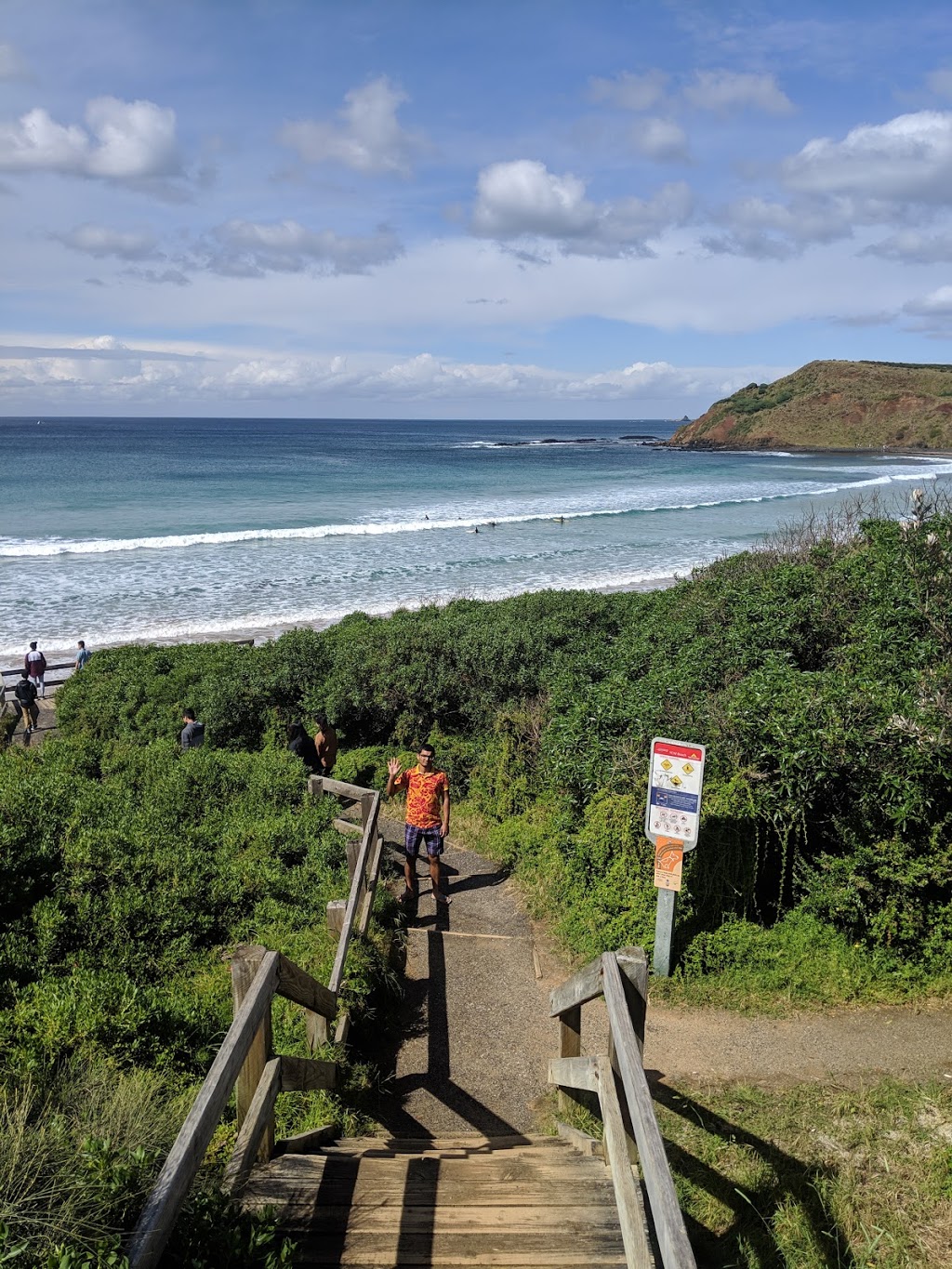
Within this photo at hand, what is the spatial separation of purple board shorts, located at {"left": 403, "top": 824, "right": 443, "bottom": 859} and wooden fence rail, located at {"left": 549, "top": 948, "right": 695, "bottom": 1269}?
4.18 meters

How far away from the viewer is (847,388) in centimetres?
12375

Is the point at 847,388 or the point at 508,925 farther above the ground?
the point at 847,388

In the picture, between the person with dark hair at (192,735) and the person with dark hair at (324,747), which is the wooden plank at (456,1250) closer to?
the person with dark hair at (324,747)

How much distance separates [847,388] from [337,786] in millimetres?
129857

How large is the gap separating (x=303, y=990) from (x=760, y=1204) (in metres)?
2.66

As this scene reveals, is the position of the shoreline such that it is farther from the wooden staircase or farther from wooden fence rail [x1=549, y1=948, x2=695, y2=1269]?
the wooden staircase

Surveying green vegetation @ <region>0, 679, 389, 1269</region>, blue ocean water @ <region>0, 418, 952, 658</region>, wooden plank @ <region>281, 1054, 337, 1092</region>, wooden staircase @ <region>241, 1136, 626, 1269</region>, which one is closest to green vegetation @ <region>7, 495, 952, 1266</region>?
green vegetation @ <region>0, 679, 389, 1269</region>

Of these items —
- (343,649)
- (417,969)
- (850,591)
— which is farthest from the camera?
(343,649)

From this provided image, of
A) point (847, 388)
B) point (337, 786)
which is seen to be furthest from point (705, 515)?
point (847, 388)

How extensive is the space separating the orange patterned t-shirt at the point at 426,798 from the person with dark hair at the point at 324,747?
281 centimetres

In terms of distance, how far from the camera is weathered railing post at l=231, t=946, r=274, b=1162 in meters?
3.86

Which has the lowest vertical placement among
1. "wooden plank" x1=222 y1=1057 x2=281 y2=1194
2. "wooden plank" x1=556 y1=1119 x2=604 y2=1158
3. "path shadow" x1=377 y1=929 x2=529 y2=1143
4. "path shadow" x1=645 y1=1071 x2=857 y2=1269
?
"path shadow" x1=377 y1=929 x2=529 y2=1143

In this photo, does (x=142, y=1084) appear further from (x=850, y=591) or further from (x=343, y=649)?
→ (x=343, y=649)

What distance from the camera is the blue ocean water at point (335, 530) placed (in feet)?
98.0
